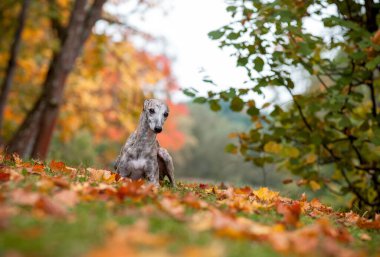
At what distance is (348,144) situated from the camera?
6984 millimetres

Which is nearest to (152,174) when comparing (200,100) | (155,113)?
(155,113)

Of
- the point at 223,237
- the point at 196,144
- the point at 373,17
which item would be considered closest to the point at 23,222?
the point at 223,237

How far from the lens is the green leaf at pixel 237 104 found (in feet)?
19.5

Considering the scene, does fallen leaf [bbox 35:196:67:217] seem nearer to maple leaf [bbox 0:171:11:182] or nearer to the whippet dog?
maple leaf [bbox 0:171:11:182]

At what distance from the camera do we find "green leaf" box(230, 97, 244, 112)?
5957mm

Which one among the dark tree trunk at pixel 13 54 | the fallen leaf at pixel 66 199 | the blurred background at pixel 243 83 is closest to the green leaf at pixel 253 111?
the blurred background at pixel 243 83

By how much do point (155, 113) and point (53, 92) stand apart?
8105mm

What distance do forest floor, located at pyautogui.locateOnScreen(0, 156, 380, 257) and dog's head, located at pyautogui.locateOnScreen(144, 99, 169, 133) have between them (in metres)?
0.85

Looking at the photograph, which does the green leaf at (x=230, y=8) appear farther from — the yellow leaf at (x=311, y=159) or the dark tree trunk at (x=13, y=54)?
the dark tree trunk at (x=13, y=54)

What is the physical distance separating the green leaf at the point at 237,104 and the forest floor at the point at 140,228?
2.25 m

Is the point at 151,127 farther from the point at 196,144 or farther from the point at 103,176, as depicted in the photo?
the point at 196,144

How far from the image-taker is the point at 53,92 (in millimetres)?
12156

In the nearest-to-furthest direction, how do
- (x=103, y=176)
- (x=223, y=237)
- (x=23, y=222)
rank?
(x=23, y=222) → (x=223, y=237) → (x=103, y=176)

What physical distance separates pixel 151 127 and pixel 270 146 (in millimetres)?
2198
